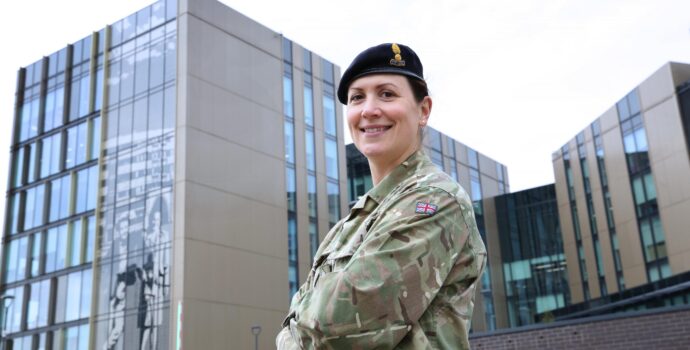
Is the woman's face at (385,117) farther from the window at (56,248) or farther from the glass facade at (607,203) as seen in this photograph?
the glass facade at (607,203)

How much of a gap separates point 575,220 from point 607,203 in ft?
14.9

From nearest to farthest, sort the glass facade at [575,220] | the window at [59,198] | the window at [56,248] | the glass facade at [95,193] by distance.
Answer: the glass facade at [95,193] → the window at [56,248] → the window at [59,198] → the glass facade at [575,220]

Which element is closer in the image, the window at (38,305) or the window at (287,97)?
the window at (38,305)

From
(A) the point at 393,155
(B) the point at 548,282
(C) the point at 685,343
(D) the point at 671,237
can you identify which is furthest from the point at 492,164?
(A) the point at 393,155

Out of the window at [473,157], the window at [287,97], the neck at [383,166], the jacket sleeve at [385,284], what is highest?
the window at [473,157]

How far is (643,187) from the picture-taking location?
114 feet

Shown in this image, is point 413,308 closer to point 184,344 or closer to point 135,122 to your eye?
point 184,344

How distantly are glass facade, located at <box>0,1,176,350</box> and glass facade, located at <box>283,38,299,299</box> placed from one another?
6201 mm

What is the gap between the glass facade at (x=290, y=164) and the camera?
108ft

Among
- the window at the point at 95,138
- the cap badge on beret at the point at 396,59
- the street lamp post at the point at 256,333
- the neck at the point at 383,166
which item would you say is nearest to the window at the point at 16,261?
the window at the point at 95,138

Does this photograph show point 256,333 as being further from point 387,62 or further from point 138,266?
point 387,62

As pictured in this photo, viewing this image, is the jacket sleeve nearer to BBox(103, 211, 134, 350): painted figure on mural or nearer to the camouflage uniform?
the camouflage uniform

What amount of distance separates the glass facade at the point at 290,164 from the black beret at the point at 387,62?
30941 millimetres

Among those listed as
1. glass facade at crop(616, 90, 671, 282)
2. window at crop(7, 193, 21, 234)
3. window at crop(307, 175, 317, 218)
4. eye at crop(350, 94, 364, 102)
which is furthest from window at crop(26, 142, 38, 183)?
eye at crop(350, 94, 364, 102)
